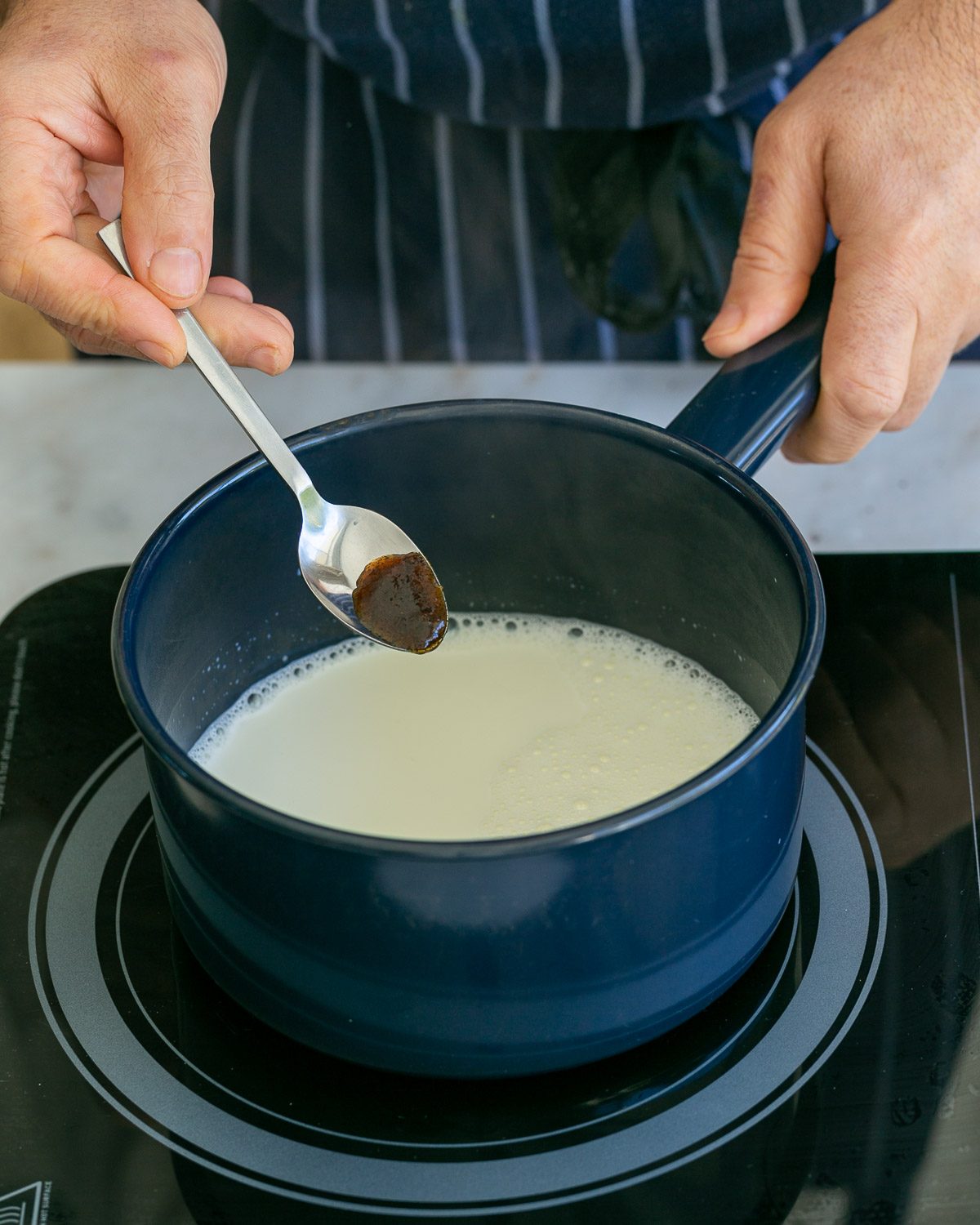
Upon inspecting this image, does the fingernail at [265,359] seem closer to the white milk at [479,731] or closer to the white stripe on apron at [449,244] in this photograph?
the white milk at [479,731]

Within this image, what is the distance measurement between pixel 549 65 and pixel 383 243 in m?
0.23

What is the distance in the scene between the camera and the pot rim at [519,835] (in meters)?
0.45

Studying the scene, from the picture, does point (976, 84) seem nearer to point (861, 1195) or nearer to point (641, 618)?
point (641, 618)

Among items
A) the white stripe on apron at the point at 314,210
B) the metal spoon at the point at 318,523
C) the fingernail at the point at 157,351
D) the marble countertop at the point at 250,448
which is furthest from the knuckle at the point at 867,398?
the white stripe on apron at the point at 314,210

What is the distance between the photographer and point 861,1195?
0.52 m

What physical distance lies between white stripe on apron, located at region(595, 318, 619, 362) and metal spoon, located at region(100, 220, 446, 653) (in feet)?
1.81

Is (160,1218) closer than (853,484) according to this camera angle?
Yes

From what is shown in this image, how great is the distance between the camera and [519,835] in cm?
54

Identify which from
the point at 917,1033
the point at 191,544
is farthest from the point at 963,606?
the point at 191,544

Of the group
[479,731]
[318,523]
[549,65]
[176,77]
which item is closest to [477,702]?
[479,731]

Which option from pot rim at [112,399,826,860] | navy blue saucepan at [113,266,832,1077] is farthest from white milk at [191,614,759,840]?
pot rim at [112,399,826,860]

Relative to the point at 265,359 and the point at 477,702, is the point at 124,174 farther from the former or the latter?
the point at 477,702

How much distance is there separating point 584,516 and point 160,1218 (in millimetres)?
385

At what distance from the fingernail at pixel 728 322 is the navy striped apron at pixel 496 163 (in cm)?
33
